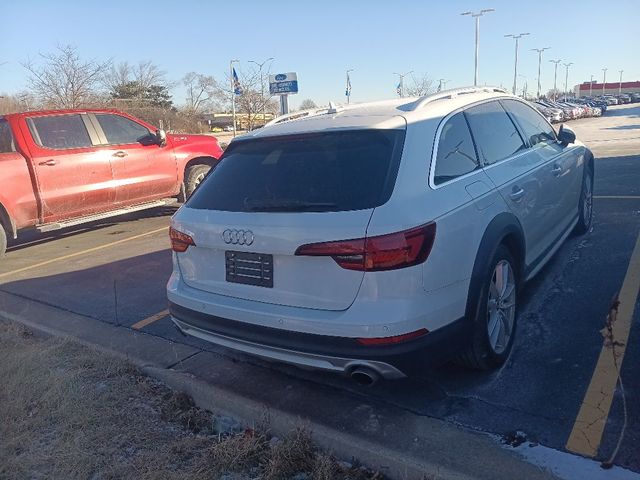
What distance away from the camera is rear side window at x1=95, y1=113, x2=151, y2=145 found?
8484mm

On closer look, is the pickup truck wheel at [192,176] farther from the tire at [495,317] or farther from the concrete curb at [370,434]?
the tire at [495,317]

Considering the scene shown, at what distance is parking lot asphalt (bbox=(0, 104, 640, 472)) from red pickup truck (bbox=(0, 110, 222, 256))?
67cm

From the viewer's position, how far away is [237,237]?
120 inches

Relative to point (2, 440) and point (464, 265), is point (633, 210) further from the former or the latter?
point (2, 440)

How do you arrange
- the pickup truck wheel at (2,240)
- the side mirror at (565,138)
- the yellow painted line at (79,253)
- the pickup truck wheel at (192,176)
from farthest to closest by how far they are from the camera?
the pickup truck wheel at (192,176) → the pickup truck wheel at (2,240) → the yellow painted line at (79,253) → the side mirror at (565,138)

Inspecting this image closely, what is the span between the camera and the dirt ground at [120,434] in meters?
2.73

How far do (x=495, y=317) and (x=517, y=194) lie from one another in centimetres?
87

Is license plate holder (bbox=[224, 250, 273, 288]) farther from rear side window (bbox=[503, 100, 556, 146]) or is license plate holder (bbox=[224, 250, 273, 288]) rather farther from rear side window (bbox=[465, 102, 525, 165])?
rear side window (bbox=[503, 100, 556, 146])

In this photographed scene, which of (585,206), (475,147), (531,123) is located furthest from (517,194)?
(585,206)

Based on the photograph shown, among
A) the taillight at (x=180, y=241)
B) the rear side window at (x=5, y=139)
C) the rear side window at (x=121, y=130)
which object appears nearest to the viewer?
the taillight at (x=180, y=241)

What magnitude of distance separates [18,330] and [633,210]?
7270 millimetres

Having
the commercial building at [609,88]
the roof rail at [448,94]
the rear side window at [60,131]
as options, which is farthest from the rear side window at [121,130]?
the commercial building at [609,88]

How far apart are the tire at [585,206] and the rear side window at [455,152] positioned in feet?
9.14

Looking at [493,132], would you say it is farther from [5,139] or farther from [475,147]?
[5,139]
